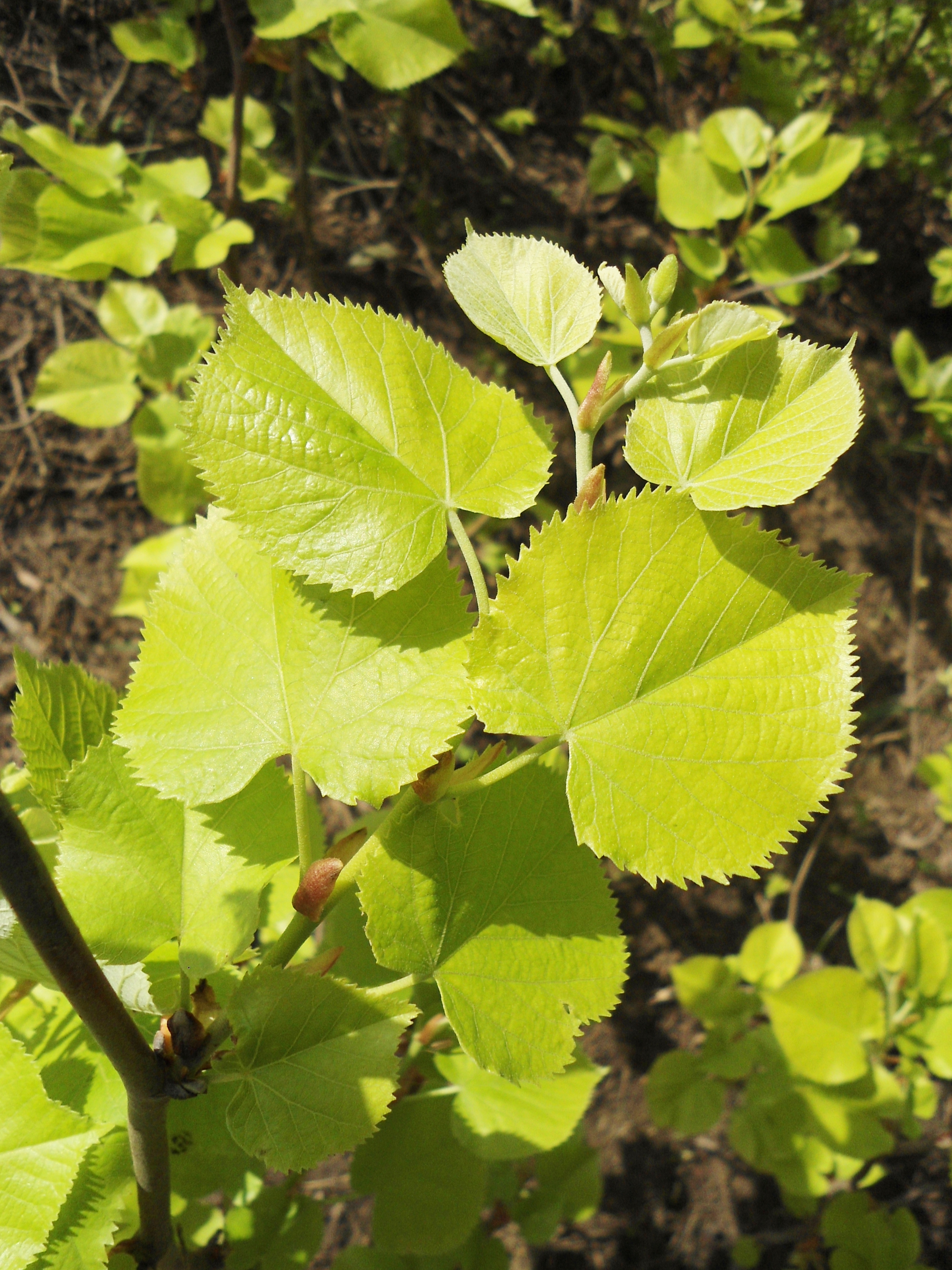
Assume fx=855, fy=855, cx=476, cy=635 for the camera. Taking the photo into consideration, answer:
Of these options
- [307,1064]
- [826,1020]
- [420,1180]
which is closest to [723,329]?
[307,1064]

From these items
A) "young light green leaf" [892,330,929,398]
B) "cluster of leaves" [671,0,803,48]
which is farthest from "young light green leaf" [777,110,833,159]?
"young light green leaf" [892,330,929,398]

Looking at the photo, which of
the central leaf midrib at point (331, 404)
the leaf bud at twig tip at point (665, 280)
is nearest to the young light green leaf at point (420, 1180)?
the central leaf midrib at point (331, 404)

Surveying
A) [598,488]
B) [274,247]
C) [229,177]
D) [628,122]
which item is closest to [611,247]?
[628,122]

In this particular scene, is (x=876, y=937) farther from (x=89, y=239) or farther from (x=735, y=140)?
(x=89, y=239)

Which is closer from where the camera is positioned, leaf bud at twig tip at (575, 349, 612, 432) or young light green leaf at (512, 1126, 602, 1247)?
leaf bud at twig tip at (575, 349, 612, 432)

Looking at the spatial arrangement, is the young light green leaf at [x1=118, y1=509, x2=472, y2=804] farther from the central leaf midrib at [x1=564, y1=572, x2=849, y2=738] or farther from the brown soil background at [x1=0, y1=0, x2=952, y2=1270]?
the brown soil background at [x1=0, y1=0, x2=952, y2=1270]

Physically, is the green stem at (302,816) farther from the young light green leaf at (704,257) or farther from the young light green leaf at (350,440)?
the young light green leaf at (704,257)

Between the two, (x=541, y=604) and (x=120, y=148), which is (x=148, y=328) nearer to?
(x=120, y=148)
